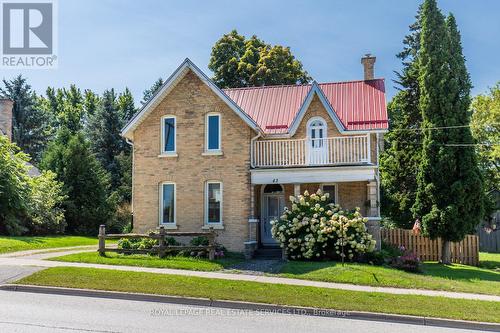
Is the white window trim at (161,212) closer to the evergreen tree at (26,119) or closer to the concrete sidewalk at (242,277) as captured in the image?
the concrete sidewalk at (242,277)

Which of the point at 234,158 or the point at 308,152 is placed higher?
the point at 308,152

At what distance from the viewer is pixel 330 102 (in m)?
23.6

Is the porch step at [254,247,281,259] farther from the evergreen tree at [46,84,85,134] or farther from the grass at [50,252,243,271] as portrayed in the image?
the evergreen tree at [46,84,85,134]

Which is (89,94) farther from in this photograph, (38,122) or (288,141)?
(288,141)

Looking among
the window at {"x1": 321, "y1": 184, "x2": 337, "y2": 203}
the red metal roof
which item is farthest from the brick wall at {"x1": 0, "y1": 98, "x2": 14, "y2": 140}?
the window at {"x1": 321, "y1": 184, "x2": 337, "y2": 203}

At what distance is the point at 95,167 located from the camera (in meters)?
32.6

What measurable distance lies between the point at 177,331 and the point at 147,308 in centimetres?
233

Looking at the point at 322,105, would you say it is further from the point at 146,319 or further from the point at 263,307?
the point at 146,319

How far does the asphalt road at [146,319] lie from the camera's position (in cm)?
858

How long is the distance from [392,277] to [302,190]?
7244mm

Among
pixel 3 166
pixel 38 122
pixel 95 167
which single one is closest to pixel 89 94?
Result: pixel 38 122

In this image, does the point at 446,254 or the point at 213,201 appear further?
the point at 446,254

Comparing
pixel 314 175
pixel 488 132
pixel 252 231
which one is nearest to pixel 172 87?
pixel 252 231

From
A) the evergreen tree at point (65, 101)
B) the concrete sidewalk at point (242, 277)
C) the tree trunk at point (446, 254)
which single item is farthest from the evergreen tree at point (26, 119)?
the tree trunk at point (446, 254)
